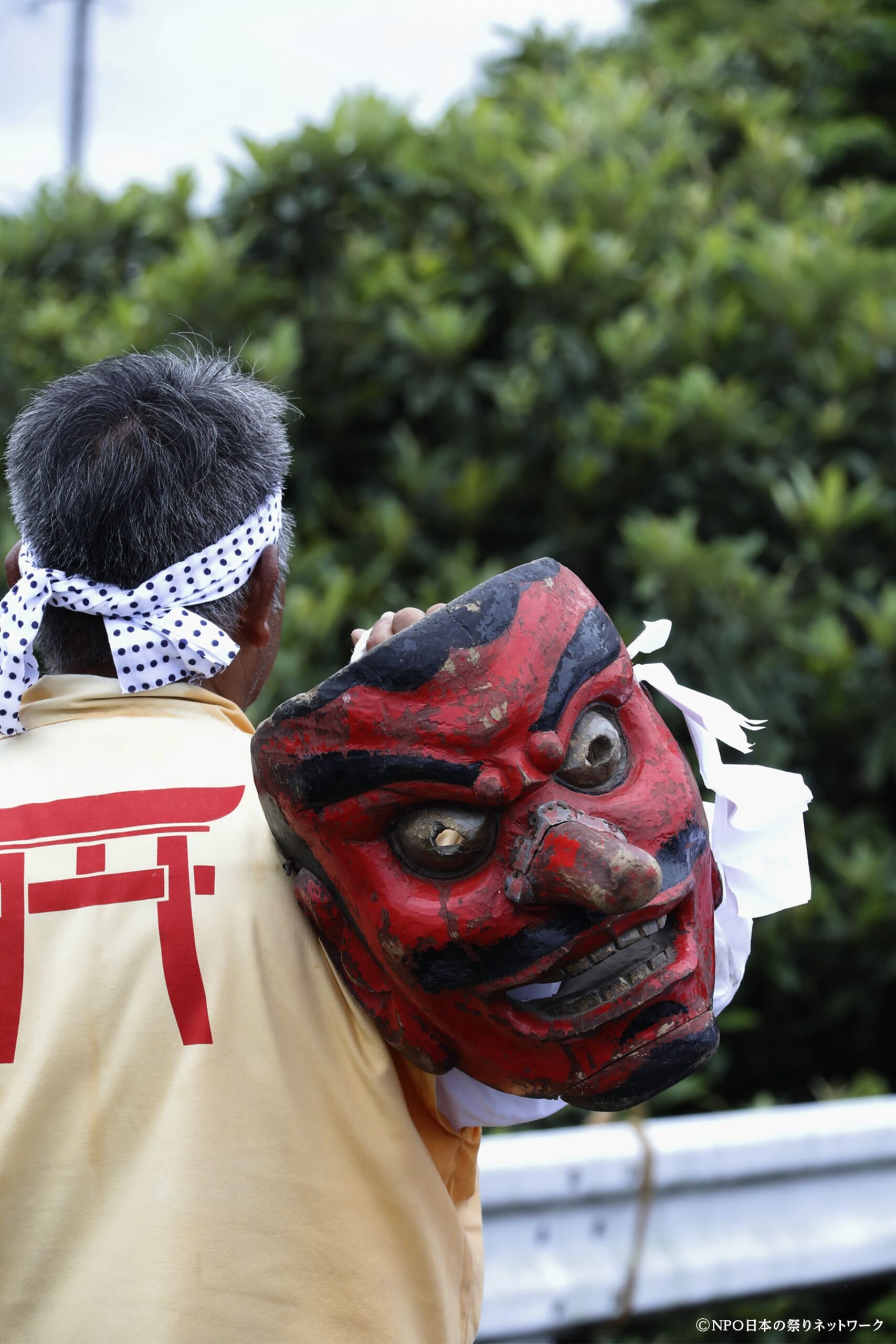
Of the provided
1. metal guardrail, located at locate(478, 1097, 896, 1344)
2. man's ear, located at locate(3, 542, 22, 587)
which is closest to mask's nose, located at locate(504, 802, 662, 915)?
man's ear, located at locate(3, 542, 22, 587)

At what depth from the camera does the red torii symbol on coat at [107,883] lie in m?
1.35

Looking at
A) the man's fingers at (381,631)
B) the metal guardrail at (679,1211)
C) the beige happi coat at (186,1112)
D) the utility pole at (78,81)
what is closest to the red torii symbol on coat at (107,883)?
the beige happi coat at (186,1112)

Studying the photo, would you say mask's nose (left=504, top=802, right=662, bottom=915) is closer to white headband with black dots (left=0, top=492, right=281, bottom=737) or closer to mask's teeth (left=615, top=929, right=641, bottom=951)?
mask's teeth (left=615, top=929, right=641, bottom=951)

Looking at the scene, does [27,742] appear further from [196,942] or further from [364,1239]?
[364,1239]

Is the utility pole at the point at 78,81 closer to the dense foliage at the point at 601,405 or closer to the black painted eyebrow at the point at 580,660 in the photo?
the dense foliage at the point at 601,405

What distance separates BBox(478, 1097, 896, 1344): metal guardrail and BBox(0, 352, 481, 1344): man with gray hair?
1167 millimetres

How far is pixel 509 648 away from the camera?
122 cm

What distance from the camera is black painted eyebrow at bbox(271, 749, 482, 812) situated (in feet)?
3.94

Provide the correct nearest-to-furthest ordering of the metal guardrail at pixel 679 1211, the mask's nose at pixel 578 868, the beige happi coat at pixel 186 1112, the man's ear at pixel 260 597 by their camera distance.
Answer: the mask's nose at pixel 578 868 < the beige happi coat at pixel 186 1112 < the man's ear at pixel 260 597 < the metal guardrail at pixel 679 1211

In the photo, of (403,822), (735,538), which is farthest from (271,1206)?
(735,538)

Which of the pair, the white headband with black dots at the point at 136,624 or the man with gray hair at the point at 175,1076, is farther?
the white headband with black dots at the point at 136,624

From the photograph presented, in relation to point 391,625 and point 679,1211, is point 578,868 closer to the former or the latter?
point 391,625

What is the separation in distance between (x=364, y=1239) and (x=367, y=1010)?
0.79 feet

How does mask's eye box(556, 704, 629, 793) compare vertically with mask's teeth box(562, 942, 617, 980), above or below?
above
